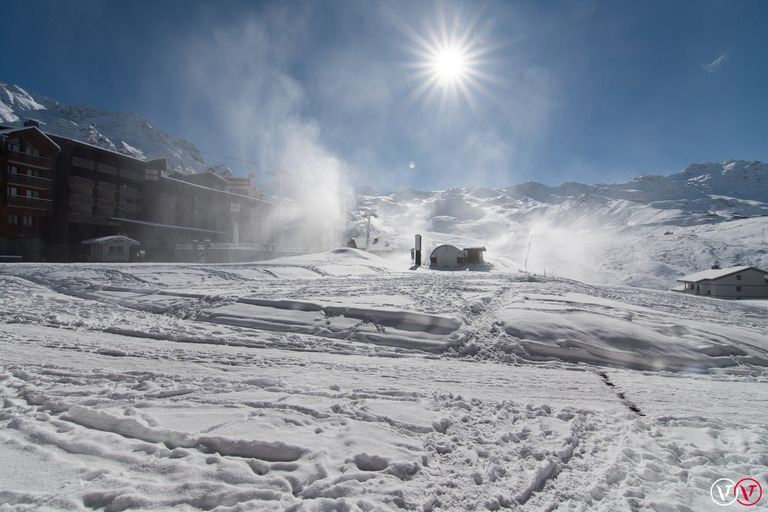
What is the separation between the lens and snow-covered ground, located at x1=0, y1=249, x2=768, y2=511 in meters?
2.69

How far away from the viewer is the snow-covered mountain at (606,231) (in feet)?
189

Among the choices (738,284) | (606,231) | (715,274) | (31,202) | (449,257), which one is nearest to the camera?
(31,202)

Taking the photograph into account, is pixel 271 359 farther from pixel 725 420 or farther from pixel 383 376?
pixel 725 420

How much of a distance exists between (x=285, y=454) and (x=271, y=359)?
119 inches

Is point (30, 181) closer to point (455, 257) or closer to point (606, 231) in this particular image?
point (455, 257)

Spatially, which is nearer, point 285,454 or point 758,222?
point 285,454

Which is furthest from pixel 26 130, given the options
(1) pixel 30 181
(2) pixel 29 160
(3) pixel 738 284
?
(3) pixel 738 284

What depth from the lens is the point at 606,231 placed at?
96000 millimetres

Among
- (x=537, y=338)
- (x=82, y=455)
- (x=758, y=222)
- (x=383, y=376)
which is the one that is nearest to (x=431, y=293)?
(x=537, y=338)

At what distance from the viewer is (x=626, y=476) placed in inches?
118

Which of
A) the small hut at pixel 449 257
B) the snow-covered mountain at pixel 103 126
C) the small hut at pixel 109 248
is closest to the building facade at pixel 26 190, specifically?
the small hut at pixel 109 248

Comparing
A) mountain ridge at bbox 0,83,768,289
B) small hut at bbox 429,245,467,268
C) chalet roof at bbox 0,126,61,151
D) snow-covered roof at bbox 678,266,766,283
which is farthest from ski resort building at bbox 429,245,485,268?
chalet roof at bbox 0,126,61,151

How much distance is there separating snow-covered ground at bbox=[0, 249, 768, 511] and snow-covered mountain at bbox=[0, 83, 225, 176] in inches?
5759

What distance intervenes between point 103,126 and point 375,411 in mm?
231604
